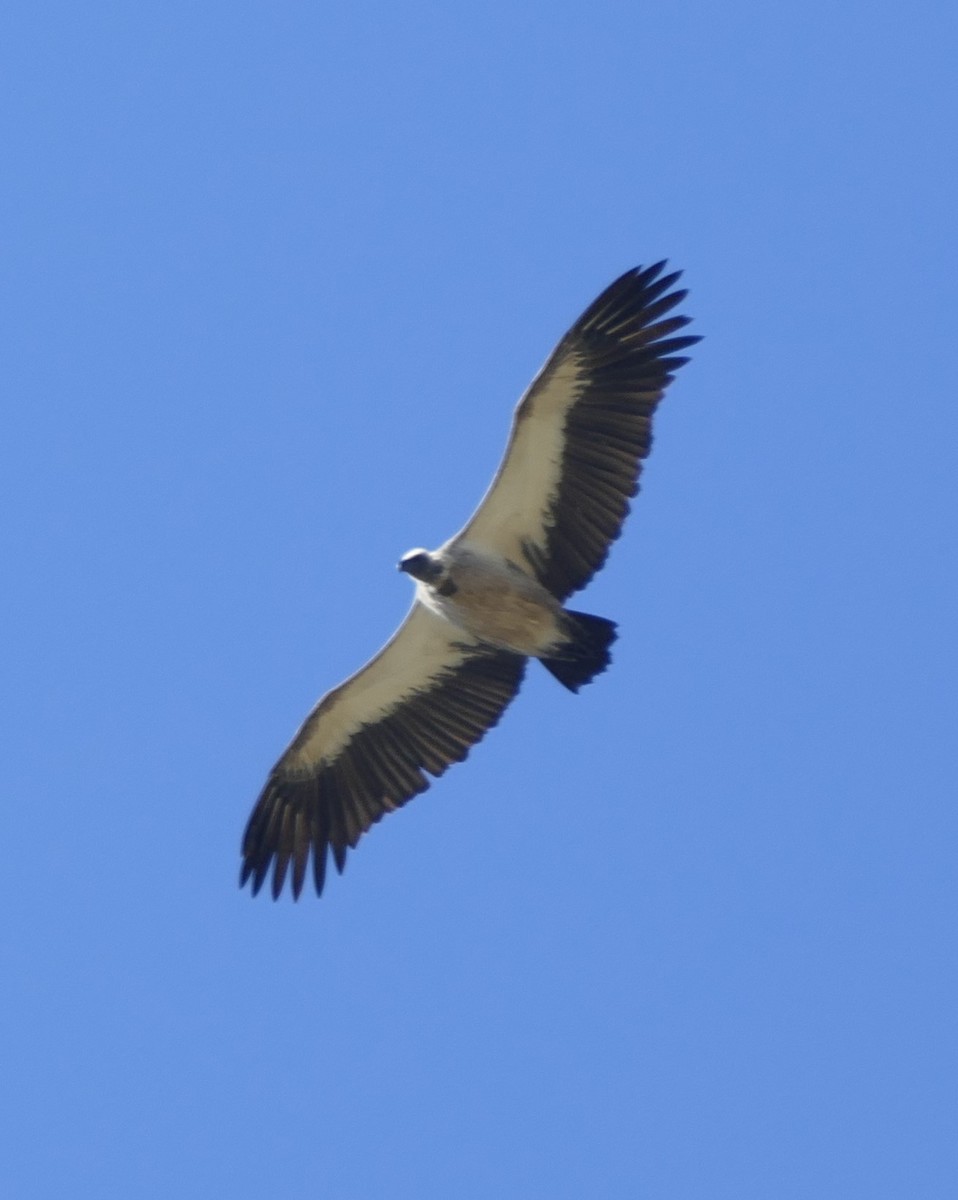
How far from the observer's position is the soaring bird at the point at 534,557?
15812mm

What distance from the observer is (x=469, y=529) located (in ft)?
53.3

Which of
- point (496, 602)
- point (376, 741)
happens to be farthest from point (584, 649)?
point (376, 741)

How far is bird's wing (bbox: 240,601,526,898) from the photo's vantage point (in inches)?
664

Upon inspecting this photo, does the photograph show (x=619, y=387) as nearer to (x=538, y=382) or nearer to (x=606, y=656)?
(x=538, y=382)

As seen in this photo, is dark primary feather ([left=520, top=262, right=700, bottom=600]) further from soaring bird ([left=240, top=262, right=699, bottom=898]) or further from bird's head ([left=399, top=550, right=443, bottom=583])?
bird's head ([left=399, top=550, right=443, bottom=583])

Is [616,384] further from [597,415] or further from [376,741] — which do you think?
[376,741]

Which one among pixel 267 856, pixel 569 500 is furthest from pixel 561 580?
pixel 267 856

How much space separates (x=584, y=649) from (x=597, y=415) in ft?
5.37

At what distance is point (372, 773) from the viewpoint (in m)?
17.1

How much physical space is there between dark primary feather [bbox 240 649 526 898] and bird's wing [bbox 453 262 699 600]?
1.39 meters

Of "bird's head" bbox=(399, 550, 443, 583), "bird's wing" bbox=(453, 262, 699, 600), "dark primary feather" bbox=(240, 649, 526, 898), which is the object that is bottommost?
"dark primary feather" bbox=(240, 649, 526, 898)

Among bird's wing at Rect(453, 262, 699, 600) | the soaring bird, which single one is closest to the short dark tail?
the soaring bird

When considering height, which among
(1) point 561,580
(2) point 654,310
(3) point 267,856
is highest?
(2) point 654,310

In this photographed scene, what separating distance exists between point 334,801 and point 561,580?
261 centimetres
